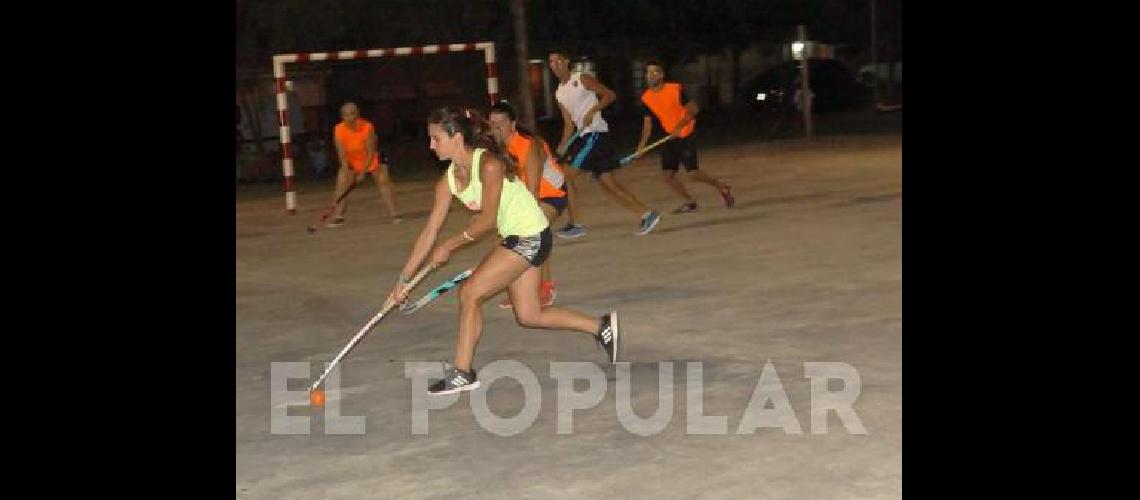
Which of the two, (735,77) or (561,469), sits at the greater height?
(735,77)

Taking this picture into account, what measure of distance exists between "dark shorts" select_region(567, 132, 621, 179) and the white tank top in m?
0.11

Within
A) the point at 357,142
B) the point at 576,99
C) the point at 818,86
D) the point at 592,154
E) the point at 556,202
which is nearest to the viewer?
the point at 556,202

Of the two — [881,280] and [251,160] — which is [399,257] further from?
[251,160]

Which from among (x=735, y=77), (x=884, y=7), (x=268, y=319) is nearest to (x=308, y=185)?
(x=268, y=319)

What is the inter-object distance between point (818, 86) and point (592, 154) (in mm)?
26102

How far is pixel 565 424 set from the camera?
7398 mm

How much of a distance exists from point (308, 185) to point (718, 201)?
9.83m

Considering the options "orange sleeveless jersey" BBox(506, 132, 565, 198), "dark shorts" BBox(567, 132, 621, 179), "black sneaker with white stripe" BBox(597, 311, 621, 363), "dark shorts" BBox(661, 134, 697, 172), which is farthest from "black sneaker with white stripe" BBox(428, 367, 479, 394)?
"dark shorts" BBox(661, 134, 697, 172)

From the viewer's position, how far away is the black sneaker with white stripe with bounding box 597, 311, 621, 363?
8844mm

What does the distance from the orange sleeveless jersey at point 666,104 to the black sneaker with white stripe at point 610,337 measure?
7726mm

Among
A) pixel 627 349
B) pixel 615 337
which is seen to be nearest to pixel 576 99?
pixel 627 349

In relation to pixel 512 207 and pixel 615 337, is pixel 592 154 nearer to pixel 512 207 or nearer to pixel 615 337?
pixel 615 337

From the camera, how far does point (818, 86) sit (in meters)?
40.5

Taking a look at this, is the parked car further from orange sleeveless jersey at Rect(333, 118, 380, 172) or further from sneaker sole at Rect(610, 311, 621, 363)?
sneaker sole at Rect(610, 311, 621, 363)
